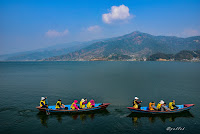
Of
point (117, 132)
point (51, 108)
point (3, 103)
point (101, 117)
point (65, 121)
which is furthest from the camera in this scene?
point (3, 103)

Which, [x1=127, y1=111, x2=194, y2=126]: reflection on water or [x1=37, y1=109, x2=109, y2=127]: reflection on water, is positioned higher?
[x1=37, y1=109, x2=109, y2=127]: reflection on water

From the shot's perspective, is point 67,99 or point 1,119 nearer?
point 1,119

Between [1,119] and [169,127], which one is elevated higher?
[1,119]

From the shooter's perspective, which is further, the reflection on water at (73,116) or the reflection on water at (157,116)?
the reflection on water at (73,116)

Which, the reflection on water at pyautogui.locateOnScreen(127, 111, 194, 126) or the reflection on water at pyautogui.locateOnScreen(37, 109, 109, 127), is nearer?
the reflection on water at pyautogui.locateOnScreen(127, 111, 194, 126)

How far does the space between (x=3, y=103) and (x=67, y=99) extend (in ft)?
53.6

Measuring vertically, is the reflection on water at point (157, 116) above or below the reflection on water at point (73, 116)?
below

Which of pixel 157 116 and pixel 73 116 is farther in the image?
pixel 73 116

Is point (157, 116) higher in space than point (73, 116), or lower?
lower

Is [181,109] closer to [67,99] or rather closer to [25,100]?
[67,99]

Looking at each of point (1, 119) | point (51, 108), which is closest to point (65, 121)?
point (51, 108)

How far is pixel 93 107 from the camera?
99.6 feet

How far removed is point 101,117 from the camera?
28688mm

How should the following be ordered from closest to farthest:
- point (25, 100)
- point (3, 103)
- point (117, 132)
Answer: point (117, 132), point (3, 103), point (25, 100)
